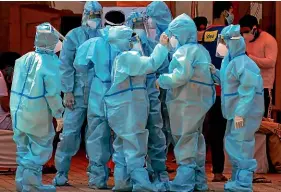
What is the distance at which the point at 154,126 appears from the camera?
721 cm

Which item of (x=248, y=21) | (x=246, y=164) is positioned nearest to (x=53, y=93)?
(x=246, y=164)

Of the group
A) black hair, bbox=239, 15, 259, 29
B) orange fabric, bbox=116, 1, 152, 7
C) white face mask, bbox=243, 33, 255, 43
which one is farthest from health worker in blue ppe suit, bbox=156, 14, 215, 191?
orange fabric, bbox=116, 1, 152, 7

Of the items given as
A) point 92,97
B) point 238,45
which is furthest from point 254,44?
point 92,97

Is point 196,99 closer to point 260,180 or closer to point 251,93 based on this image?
point 251,93

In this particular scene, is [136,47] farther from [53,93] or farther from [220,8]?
[220,8]

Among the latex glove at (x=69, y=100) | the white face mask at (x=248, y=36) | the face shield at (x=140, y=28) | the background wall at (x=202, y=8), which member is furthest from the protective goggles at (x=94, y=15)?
the background wall at (x=202, y=8)

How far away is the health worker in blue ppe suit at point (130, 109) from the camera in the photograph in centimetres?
676

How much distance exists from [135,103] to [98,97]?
50cm

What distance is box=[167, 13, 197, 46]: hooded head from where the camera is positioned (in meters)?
6.89

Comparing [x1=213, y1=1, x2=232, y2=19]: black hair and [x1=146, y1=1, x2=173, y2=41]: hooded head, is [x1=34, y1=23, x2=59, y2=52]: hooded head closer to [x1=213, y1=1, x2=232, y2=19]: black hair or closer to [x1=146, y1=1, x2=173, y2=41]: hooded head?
[x1=146, y1=1, x2=173, y2=41]: hooded head

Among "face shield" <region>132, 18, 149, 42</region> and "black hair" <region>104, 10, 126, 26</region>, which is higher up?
"black hair" <region>104, 10, 126, 26</region>

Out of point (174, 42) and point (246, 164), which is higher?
point (174, 42)

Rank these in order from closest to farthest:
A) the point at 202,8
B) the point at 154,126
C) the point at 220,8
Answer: the point at 154,126 < the point at 220,8 < the point at 202,8

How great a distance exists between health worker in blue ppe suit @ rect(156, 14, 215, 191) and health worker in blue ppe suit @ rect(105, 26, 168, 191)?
0.52 ft
